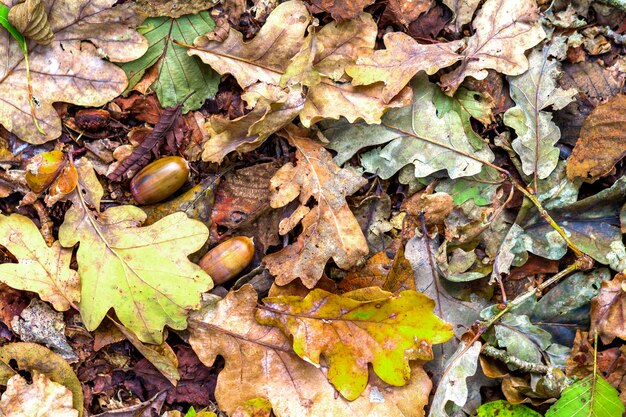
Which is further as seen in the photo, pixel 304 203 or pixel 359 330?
pixel 304 203

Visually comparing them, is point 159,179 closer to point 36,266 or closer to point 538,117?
point 36,266

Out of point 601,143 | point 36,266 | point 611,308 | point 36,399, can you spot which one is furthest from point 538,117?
point 36,399

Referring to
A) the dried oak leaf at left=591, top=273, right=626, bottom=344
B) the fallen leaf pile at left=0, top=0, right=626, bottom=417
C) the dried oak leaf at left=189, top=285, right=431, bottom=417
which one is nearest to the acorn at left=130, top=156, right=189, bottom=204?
the fallen leaf pile at left=0, top=0, right=626, bottom=417

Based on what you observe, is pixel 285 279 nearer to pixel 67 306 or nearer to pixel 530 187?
pixel 67 306

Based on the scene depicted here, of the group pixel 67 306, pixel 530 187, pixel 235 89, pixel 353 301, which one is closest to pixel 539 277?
pixel 530 187

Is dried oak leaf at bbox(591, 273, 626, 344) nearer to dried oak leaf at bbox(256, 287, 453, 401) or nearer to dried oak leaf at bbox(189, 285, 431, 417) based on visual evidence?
dried oak leaf at bbox(256, 287, 453, 401)
